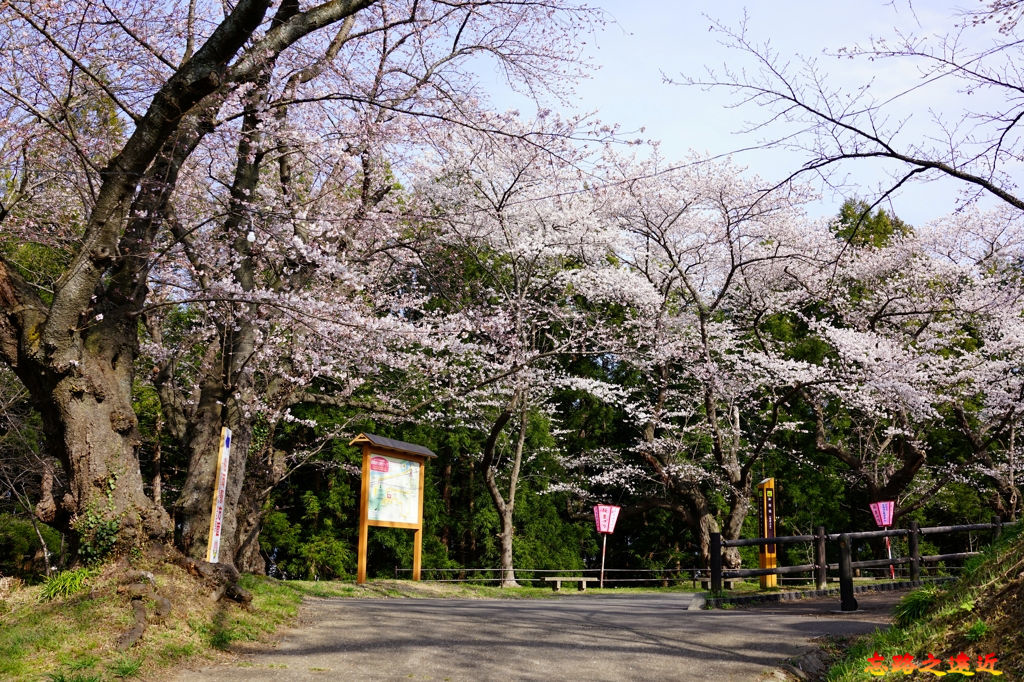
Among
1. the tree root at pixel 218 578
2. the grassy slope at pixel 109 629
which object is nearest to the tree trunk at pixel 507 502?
the tree root at pixel 218 578

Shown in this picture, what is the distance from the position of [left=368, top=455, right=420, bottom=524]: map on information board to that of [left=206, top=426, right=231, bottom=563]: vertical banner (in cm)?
623

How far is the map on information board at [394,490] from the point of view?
14.5m

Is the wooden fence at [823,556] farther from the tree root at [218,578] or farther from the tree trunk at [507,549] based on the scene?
the tree trunk at [507,549]

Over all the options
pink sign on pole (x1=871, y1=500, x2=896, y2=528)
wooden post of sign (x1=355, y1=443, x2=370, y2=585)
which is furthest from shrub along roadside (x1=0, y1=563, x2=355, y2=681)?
pink sign on pole (x1=871, y1=500, x2=896, y2=528)

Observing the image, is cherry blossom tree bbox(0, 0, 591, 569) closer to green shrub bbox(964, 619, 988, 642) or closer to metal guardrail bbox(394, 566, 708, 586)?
green shrub bbox(964, 619, 988, 642)

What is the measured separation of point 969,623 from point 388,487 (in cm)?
1131

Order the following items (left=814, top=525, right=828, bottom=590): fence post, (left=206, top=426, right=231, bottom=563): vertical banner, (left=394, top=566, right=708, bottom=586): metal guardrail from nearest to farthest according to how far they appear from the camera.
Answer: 1. (left=206, top=426, right=231, bottom=563): vertical banner
2. (left=814, top=525, right=828, bottom=590): fence post
3. (left=394, top=566, right=708, bottom=586): metal guardrail

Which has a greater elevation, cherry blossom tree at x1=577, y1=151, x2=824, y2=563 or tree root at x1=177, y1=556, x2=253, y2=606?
cherry blossom tree at x1=577, y1=151, x2=824, y2=563

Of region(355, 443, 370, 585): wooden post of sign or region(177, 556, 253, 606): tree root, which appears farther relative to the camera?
region(355, 443, 370, 585): wooden post of sign

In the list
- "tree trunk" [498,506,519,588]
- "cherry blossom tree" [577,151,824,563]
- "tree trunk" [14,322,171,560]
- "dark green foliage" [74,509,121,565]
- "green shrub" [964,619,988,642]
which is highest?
"cherry blossom tree" [577,151,824,563]

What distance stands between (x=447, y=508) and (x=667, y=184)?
10.8 metres

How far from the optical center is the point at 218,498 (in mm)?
7965

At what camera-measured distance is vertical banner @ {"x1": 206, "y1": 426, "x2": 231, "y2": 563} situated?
26.1ft

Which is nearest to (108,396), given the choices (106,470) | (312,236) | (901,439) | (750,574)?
(106,470)
